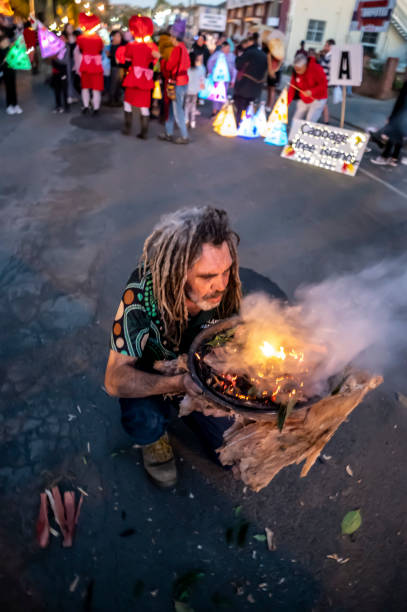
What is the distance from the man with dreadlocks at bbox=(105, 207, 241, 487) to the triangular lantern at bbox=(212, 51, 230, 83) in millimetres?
11682

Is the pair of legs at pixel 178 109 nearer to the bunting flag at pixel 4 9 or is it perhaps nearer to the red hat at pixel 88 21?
the red hat at pixel 88 21

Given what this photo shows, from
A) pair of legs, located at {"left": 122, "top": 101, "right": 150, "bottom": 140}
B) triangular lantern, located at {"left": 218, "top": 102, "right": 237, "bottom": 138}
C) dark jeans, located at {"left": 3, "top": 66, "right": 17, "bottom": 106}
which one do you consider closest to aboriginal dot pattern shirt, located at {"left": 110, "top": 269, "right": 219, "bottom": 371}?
pair of legs, located at {"left": 122, "top": 101, "right": 150, "bottom": 140}

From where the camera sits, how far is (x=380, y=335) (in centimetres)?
441

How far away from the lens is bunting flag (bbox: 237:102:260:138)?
1104 cm

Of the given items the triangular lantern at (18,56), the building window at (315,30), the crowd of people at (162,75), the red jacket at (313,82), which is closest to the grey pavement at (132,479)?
the crowd of people at (162,75)

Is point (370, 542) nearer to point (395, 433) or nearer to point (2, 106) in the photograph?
point (395, 433)

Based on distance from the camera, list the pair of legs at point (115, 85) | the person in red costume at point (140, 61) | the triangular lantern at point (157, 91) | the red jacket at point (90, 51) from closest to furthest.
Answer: the person in red costume at point (140, 61) < the red jacket at point (90, 51) < the triangular lantern at point (157, 91) < the pair of legs at point (115, 85)

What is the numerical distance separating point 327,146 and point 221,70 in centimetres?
526

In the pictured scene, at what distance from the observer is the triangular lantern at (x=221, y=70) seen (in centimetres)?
1219

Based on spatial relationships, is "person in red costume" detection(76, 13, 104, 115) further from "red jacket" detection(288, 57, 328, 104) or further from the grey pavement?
the grey pavement

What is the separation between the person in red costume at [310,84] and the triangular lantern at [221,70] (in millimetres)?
2869

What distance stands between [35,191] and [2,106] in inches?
270

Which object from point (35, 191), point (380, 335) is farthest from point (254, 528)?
point (35, 191)

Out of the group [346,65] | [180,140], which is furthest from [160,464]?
[346,65]
